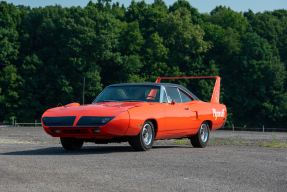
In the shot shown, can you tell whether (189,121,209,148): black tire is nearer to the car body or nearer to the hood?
the car body

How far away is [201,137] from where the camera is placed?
43.0ft

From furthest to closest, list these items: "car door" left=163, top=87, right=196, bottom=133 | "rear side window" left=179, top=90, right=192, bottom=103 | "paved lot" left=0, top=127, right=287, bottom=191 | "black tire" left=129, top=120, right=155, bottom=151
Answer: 1. "rear side window" left=179, top=90, right=192, bottom=103
2. "car door" left=163, top=87, right=196, bottom=133
3. "black tire" left=129, top=120, right=155, bottom=151
4. "paved lot" left=0, top=127, right=287, bottom=191

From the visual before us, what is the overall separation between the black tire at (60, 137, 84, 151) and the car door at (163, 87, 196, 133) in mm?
2202

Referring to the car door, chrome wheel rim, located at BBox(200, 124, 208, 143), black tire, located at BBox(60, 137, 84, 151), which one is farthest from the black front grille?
chrome wheel rim, located at BBox(200, 124, 208, 143)

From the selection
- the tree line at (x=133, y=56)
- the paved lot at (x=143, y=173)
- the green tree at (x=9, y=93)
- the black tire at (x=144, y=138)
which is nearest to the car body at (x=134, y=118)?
the black tire at (x=144, y=138)

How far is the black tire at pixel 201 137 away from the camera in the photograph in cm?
1291

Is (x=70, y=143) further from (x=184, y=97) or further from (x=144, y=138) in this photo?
(x=184, y=97)

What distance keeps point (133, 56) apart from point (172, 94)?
52.4 metres

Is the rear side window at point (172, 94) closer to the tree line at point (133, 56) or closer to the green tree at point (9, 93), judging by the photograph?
the tree line at point (133, 56)

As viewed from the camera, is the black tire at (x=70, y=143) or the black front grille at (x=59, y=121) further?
the black tire at (x=70, y=143)

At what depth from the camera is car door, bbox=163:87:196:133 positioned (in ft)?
37.9

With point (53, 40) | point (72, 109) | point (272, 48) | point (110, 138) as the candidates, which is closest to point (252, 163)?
point (110, 138)

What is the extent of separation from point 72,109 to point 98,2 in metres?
65.4

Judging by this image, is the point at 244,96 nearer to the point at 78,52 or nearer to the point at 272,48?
the point at 272,48
